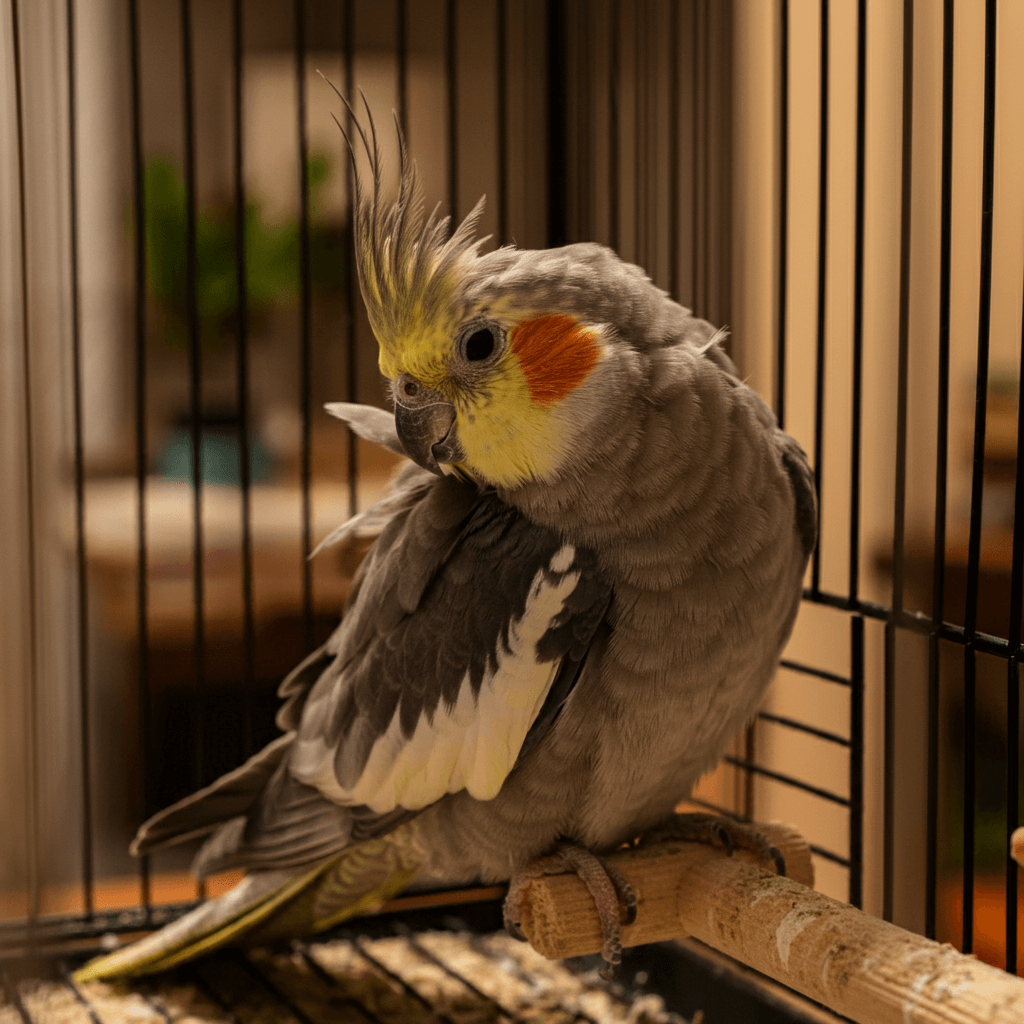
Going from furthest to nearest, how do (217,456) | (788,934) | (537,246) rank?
1. (217,456)
2. (537,246)
3. (788,934)

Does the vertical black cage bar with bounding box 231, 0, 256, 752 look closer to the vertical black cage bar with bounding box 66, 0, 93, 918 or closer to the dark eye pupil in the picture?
the vertical black cage bar with bounding box 66, 0, 93, 918

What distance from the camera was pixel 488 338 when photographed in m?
0.89

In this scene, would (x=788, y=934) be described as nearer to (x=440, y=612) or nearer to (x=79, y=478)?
(x=440, y=612)

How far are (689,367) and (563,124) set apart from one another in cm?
64

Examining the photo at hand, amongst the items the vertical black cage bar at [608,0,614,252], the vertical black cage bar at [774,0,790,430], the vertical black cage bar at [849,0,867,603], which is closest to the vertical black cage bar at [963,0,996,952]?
the vertical black cage bar at [849,0,867,603]

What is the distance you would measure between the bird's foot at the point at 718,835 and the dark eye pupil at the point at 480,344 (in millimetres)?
493

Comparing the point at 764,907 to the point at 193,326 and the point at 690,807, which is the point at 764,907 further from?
the point at 193,326

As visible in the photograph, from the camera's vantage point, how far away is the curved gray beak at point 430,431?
0.92 meters

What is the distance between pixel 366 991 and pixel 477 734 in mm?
508

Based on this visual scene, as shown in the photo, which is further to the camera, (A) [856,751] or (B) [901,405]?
(A) [856,751]

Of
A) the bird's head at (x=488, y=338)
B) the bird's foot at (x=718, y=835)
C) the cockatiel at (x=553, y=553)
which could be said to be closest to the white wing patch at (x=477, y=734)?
the cockatiel at (x=553, y=553)

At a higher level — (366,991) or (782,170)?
(782,170)

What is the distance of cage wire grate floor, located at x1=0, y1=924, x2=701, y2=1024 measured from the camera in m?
1.21

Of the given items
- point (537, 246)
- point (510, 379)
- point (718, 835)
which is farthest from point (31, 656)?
point (537, 246)
